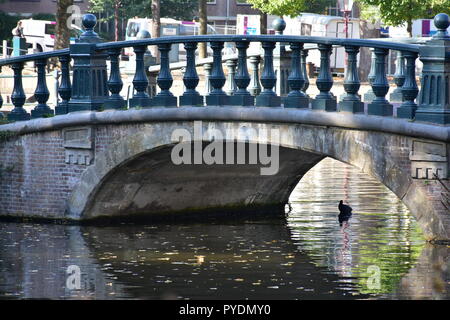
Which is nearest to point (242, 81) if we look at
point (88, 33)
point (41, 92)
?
point (88, 33)

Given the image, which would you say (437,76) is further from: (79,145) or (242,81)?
(79,145)

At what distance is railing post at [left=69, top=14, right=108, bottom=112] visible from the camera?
14.7 meters

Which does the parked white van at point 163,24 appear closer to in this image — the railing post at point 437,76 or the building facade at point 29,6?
the building facade at point 29,6

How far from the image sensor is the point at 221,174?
1608 centimetres

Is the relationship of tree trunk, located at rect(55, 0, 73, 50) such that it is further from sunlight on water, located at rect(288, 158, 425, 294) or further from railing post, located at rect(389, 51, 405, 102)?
railing post, located at rect(389, 51, 405, 102)

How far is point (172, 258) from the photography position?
1337 cm

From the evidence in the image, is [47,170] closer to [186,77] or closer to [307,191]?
[186,77]

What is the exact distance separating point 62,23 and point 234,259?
16.1m

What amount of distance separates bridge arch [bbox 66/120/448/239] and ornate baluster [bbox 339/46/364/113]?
0.23 m
